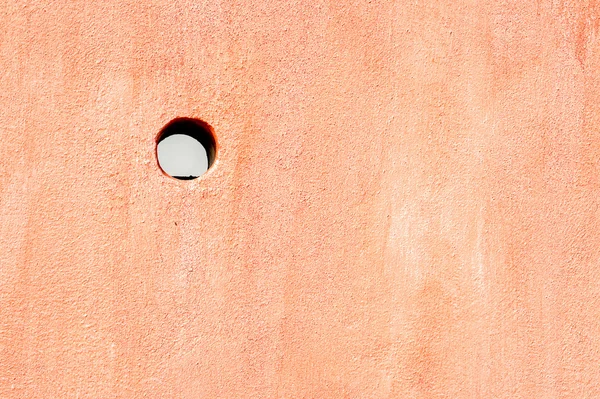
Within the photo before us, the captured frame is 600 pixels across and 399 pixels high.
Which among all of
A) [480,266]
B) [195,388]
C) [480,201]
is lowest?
[195,388]

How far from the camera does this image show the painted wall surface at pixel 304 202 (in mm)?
3422

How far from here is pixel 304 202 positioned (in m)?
3.58

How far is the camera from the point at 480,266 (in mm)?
3676

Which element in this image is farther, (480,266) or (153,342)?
(480,266)

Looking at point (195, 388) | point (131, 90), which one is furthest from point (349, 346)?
point (131, 90)

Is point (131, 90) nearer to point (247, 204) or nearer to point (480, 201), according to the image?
Answer: point (247, 204)

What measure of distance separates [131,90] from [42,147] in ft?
1.53

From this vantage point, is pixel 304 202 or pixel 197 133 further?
pixel 197 133

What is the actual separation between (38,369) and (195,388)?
2.24 ft

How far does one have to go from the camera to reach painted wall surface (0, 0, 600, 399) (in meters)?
3.42

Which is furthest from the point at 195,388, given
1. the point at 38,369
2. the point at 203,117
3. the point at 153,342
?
the point at 203,117

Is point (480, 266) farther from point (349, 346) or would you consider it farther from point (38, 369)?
point (38, 369)

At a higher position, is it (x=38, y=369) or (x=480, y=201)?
(x=480, y=201)

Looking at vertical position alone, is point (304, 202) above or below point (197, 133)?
below
